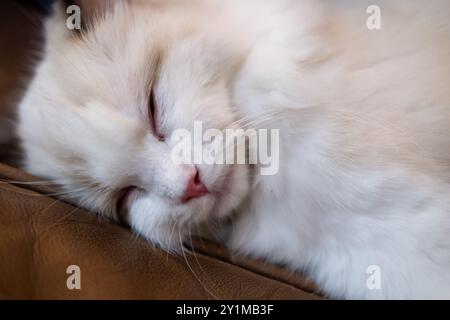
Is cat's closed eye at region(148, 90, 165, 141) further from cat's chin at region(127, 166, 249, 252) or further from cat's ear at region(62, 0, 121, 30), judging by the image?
cat's ear at region(62, 0, 121, 30)

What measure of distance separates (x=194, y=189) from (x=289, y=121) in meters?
0.24

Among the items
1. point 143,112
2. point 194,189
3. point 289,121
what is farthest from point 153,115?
point 289,121

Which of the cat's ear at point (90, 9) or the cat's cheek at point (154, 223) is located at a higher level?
the cat's ear at point (90, 9)

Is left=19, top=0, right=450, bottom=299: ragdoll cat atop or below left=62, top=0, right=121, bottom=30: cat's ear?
below

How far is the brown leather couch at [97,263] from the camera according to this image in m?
0.96

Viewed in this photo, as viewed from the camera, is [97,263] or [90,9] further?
[90,9]

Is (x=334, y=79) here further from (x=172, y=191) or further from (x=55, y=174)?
(x=55, y=174)

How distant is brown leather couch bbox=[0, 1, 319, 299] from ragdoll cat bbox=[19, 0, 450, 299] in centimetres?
5

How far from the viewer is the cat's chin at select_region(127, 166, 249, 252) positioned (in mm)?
1069

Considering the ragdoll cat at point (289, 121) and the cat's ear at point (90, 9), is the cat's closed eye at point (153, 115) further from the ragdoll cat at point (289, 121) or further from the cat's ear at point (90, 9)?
the cat's ear at point (90, 9)

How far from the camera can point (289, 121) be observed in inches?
42.5

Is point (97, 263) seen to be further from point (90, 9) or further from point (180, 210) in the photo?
point (90, 9)

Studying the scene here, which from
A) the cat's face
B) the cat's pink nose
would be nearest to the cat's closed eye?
the cat's face

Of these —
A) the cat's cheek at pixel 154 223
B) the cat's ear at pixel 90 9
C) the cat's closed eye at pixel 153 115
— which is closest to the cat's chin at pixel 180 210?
the cat's cheek at pixel 154 223
